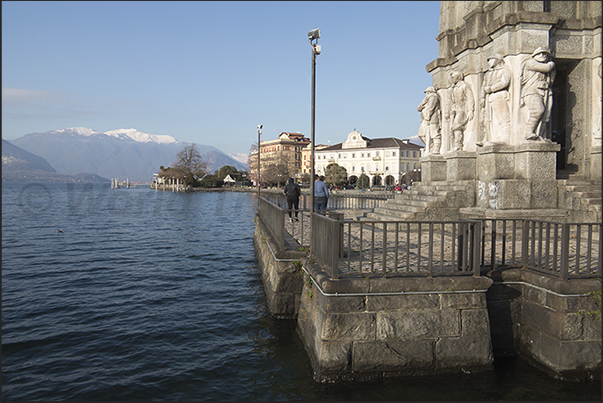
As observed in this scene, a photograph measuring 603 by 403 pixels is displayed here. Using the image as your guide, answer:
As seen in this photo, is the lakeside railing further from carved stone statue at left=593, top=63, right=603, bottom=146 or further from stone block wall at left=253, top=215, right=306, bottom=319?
carved stone statue at left=593, top=63, right=603, bottom=146

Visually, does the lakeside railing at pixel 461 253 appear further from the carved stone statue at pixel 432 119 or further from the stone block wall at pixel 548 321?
the carved stone statue at pixel 432 119

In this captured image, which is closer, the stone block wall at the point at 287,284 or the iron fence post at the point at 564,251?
the iron fence post at the point at 564,251

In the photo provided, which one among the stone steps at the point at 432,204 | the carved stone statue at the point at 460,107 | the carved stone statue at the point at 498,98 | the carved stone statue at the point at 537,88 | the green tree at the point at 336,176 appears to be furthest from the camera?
the green tree at the point at 336,176

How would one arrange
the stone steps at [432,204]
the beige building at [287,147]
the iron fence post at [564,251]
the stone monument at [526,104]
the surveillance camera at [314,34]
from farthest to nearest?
the beige building at [287,147] < the stone steps at [432,204] < the stone monument at [526,104] < the surveillance camera at [314,34] < the iron fence post at [564,251]

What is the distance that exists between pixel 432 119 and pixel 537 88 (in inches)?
163

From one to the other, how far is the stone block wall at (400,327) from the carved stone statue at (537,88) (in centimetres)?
644

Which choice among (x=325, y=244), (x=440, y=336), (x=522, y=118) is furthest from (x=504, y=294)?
(x=522, y=118)

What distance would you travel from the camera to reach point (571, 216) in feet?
36.4

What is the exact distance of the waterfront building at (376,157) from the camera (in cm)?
11900

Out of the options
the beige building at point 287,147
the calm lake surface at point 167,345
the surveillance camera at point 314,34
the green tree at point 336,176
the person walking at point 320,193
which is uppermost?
the beige building at point 287,147

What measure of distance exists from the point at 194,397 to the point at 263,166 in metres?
123

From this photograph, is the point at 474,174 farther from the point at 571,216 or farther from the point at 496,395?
the point at 496,395

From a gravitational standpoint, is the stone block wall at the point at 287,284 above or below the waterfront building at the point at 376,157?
below

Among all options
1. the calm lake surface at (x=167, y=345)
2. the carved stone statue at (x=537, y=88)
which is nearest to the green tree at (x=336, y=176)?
the calm lake surface at (x=167, y=345)
